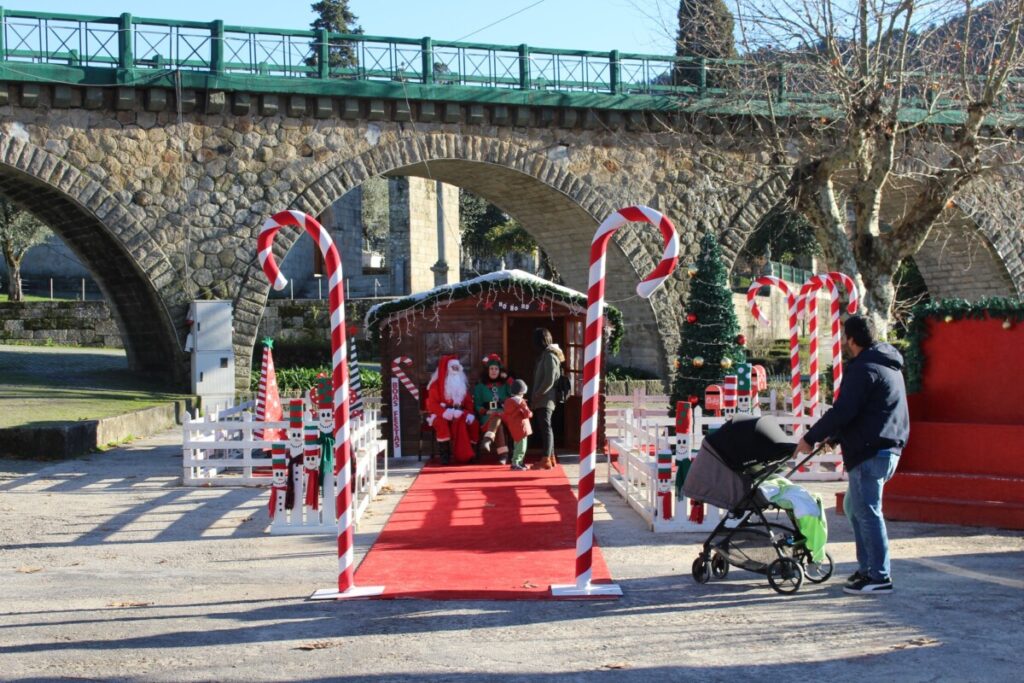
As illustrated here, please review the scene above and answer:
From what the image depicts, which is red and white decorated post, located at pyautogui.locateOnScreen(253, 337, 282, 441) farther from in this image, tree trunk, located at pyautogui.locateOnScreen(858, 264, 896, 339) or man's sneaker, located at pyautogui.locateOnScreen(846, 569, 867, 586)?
tree trunk, located at pyautogui.locateOnScreen(858, 264, 896, 339)

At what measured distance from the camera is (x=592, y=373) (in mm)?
8133

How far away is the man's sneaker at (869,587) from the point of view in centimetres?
761

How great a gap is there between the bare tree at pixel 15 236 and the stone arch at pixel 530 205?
1623 cm

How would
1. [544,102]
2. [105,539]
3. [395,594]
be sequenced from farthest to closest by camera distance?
[544,102] < [105,539] < [395,594]

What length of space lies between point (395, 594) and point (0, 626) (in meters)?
2.28

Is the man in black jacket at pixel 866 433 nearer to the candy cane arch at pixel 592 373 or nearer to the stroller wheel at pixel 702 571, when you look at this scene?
the stroller wheel at pixel 702 571

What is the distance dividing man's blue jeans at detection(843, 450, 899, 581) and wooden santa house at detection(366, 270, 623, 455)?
25.3 feet

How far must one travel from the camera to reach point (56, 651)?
20.9 ft

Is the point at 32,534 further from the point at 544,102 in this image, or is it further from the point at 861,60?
the point at 544,102

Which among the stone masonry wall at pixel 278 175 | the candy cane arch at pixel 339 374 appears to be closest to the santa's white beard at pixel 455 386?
the candy cane arch at pixel 339 374

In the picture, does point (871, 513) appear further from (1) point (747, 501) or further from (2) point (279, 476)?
(2) point (279, 476)

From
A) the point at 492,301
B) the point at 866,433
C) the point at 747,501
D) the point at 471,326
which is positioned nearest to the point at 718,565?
the point at 747,501

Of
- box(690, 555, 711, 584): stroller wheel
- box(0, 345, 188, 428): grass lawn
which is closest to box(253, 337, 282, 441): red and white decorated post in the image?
box(0, 345, 188, 428): grass lawn

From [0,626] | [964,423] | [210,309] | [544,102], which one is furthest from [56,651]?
[544,102]
